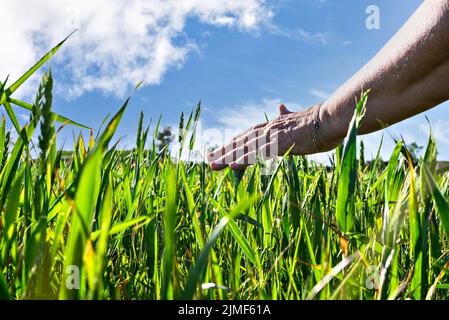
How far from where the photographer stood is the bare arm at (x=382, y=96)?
1.60m

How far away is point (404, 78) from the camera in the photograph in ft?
6.07

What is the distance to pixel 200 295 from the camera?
0.58m

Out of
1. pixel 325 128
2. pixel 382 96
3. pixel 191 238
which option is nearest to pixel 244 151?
pixel 325 128

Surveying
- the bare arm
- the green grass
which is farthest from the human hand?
the green grass

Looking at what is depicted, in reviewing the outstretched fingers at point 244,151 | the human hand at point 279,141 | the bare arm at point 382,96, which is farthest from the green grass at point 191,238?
the human hand at point 279,141

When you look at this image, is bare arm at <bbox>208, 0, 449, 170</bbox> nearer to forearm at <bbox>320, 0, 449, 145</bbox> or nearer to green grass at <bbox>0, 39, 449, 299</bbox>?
forearm at <bbox>320, 0, 449, 145</bbox>

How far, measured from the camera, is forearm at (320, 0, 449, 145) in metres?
1.56

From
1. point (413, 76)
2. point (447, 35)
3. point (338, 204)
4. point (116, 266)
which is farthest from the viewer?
point (413, 76)

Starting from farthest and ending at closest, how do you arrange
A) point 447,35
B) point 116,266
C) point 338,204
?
1. point 447,35
2. point 116,266
3. point 338,204

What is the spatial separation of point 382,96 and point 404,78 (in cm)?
14

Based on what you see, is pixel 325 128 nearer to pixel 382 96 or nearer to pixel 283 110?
pixel 382 96
